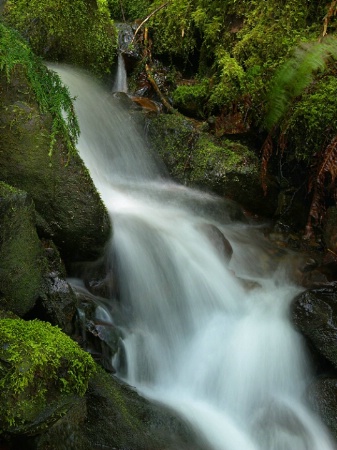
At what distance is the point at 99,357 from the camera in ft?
10.7

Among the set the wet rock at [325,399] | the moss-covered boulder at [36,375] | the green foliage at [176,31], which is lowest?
the wet rock at [325,399]

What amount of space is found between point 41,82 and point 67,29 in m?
2.88

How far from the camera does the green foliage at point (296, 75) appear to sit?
15.3 ft

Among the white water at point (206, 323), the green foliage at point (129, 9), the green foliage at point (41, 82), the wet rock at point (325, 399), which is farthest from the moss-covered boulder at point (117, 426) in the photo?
the green foliage at point (129, 9)

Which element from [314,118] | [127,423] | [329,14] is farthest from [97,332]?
[329,14]

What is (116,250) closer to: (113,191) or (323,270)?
(113,191)

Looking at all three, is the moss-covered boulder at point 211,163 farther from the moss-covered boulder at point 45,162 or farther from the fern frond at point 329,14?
the moss-covered boulder at point 45,162

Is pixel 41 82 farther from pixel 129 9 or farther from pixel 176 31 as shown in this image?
pixel 129 9

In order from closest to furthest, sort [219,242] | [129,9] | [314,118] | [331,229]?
[219,242] → [331,229] → [314,118] → [129,9]

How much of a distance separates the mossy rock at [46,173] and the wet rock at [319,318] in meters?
1.81

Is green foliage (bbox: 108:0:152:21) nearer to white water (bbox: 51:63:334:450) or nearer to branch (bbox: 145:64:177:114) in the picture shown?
branch (bbox: 145:64:177:114)

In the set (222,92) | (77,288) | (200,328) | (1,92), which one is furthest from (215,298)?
(222,92)

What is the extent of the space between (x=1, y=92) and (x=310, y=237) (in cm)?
342

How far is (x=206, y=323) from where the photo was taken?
162 inches
